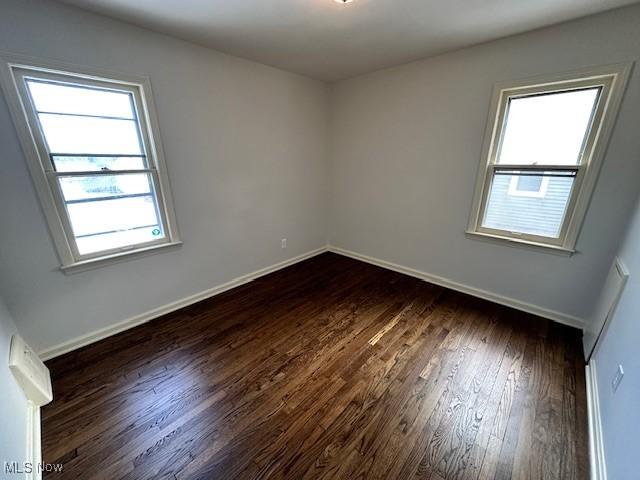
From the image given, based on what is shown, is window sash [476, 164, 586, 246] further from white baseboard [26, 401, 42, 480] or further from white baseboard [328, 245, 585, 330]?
white baseboard [26, 401, 42, 480]

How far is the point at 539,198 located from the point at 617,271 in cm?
79

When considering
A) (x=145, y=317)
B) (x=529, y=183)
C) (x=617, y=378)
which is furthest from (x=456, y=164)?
(x=145, y=317)

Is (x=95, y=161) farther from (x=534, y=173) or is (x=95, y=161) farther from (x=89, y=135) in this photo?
(x=534, y=173)

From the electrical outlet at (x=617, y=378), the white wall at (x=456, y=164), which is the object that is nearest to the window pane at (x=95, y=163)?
the white wall at (x=456, y=164)

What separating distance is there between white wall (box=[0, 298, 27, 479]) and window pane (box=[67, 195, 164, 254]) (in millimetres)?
679

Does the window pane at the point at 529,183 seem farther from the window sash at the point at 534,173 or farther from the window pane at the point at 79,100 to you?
the window pane at the point at 79,100

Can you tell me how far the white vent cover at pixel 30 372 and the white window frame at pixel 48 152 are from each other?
552 millimetres

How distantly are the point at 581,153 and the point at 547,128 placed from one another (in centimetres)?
33

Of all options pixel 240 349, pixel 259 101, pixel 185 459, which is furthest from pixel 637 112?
pixel 185 459

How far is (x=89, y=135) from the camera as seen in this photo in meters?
1.92

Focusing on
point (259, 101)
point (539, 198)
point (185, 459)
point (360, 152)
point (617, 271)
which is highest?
point (259, 101)

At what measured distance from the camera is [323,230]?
13.5 ft

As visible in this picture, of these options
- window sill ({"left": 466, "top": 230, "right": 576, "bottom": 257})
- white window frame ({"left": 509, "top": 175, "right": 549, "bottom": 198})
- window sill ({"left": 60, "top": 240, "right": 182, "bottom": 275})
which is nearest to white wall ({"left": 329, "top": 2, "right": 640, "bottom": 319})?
window sill ({"left": 466, "top": 230, "right": 576, "bottom": 257})

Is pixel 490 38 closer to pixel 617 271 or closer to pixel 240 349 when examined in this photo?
pixel 617 271
